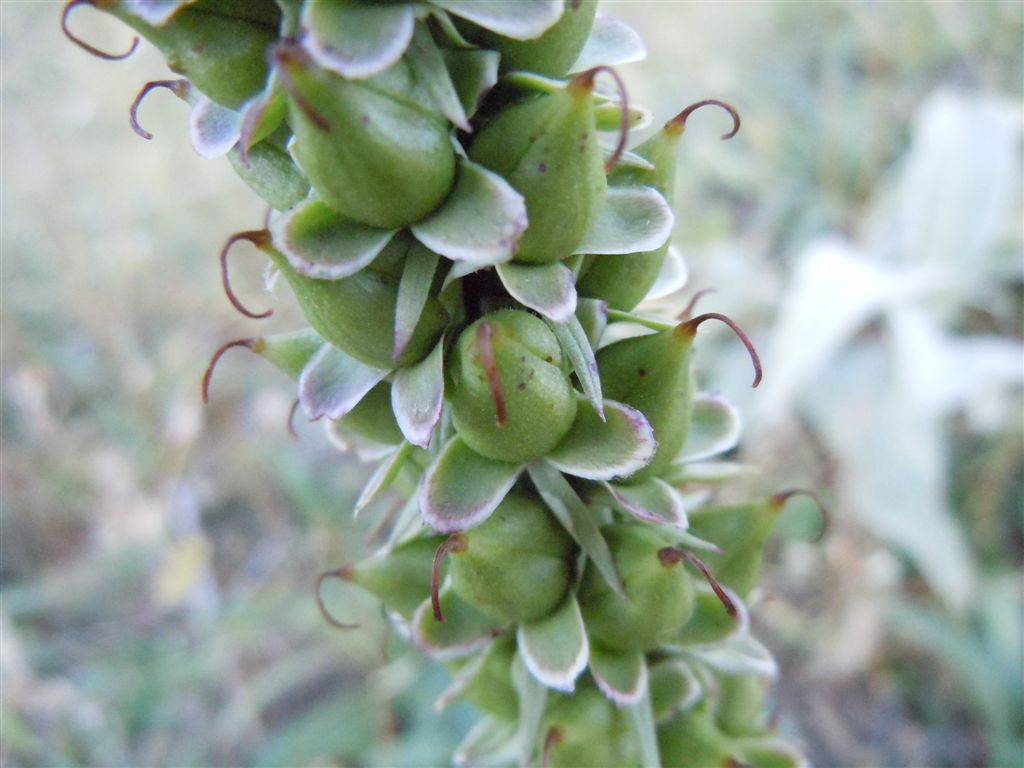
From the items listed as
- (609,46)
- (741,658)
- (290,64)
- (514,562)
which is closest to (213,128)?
(290,64)

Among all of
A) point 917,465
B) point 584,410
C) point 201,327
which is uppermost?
point 584,410

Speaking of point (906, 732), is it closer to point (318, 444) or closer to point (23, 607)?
point (318, 444)

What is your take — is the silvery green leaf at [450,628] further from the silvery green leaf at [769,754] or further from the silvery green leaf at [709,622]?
the silvery green leaf at [769,754]

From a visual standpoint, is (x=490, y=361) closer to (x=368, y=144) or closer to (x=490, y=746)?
(x=368, y=144)

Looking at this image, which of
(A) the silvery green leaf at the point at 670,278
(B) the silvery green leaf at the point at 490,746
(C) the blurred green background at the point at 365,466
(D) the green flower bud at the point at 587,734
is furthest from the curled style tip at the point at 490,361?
(C) the blurred green background at the point at 365,466

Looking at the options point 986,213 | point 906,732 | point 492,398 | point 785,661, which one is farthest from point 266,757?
point 986,213
